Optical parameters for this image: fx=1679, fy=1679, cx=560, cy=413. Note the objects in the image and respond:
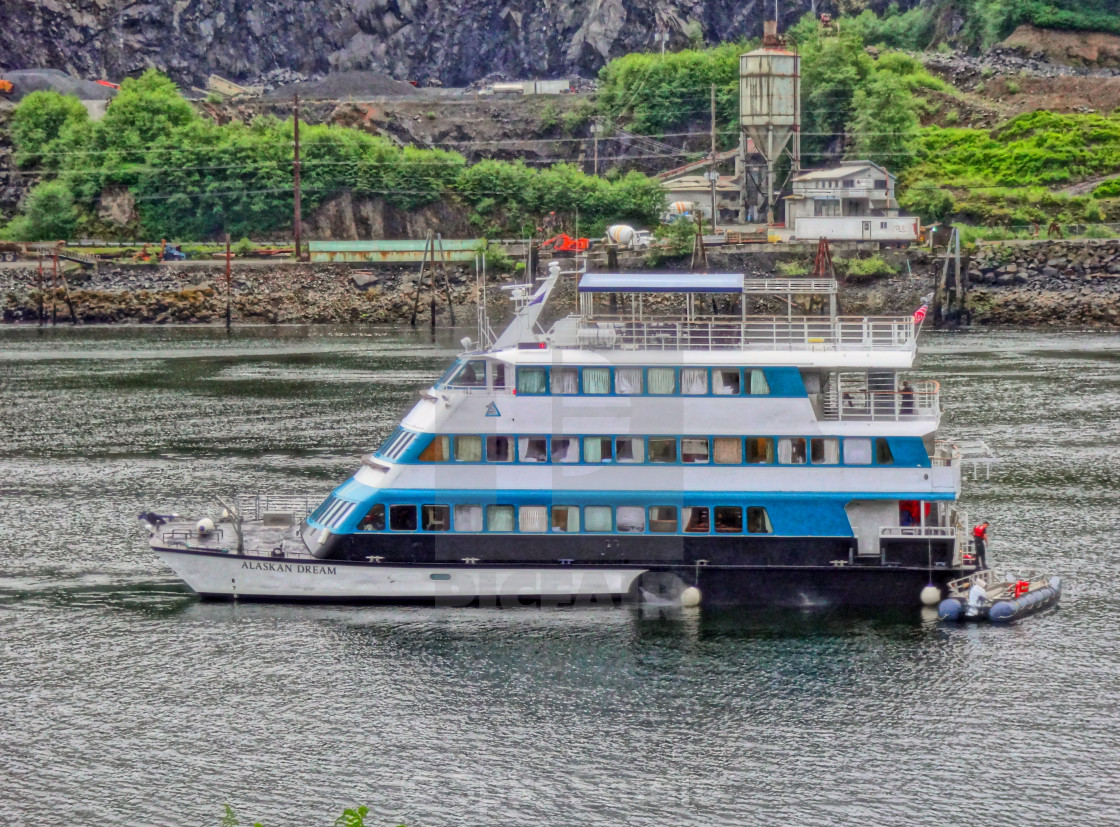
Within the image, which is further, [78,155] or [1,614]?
[78,155]

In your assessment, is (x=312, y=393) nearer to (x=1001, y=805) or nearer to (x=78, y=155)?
(x=1001, y=805)

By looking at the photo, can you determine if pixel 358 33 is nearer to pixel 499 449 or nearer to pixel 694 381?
pixel 499 449

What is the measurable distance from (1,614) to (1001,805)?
71.8ft

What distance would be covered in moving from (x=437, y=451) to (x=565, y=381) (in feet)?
10.1

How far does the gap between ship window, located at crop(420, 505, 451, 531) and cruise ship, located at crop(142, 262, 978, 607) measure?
0.07ft

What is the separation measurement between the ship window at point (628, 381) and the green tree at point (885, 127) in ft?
291

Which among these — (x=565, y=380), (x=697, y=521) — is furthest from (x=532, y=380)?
(x=697, y=521)

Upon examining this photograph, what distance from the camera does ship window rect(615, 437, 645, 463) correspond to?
35312mm

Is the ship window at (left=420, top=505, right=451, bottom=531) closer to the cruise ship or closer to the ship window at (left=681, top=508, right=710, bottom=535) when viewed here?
the cruise ship

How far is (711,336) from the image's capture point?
35.5 metres

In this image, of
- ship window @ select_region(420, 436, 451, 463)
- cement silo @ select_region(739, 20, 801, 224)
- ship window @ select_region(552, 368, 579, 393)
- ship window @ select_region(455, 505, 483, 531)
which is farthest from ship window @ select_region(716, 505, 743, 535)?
cement silo @ select_region(739, 20, 801, 224)

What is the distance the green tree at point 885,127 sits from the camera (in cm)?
12031

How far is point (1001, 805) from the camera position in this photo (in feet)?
87.5

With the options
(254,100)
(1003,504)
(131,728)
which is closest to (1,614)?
(131,728)
